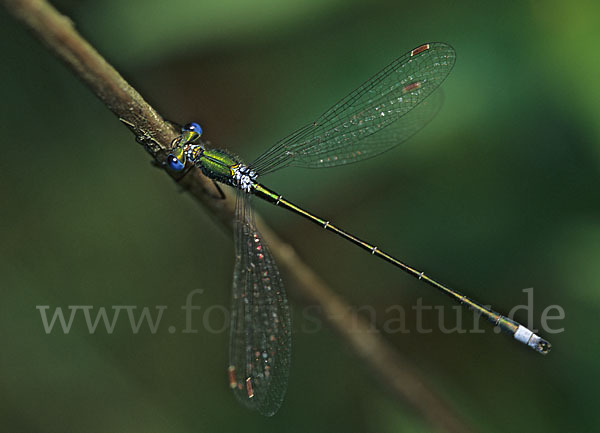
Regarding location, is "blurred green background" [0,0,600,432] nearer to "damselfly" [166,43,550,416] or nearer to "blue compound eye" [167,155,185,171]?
"damselfly" [166,43,550,416]

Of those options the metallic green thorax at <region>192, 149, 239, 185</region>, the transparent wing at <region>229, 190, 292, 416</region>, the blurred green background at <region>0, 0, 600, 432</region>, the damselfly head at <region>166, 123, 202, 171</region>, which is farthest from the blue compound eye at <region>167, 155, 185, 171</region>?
the blurred green background at <region>0, 0, 600, 432</region>

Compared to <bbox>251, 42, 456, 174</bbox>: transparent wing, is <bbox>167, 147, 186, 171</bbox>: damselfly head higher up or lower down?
lower down

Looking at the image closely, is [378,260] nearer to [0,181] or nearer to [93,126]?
[93,126]

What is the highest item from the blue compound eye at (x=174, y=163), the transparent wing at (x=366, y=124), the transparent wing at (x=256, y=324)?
the transparent wing at (x=366, y=124)

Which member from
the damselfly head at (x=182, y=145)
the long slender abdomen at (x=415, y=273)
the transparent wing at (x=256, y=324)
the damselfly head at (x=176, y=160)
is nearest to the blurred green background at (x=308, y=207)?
the long slender abdomen at (x=415, y=273)

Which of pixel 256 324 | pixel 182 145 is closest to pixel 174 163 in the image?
pixel 182 145

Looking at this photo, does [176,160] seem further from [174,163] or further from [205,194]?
[205,194]

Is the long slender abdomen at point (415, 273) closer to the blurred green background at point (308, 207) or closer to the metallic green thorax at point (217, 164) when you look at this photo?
the blurred green background at point (308, 207)
